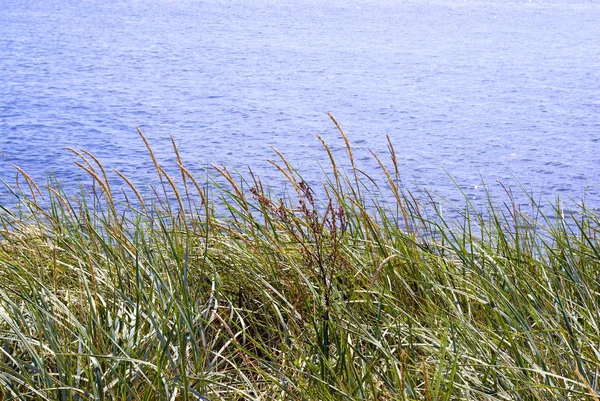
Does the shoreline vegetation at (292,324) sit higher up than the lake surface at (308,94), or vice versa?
the shoreline vegetation at (292,324)

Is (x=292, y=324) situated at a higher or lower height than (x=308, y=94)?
higher

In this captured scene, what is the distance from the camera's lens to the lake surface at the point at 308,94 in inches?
261

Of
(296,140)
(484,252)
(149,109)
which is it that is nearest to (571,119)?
(296,140)

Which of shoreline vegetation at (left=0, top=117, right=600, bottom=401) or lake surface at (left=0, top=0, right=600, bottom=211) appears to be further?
lake surface at (left=0, top=0, right=600, bottom=211)

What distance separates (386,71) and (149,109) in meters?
3.84

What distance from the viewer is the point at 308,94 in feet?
30.4

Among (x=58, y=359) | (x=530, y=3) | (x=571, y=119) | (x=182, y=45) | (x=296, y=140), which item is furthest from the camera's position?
(x=530, y=3)

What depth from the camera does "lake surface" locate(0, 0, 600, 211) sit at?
6.62 m

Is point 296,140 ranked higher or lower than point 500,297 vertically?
lower

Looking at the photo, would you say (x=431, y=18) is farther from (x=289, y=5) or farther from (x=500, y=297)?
(x=500, y=297)

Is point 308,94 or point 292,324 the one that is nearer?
point 292,324

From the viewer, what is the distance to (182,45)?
13.1 metres

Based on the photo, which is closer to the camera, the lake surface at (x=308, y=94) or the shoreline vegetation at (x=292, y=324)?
the shoreline vegetation at (x=292, y=324)

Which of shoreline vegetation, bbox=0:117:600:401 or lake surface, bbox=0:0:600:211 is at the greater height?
shoreline vegetation, bbox=0:117:600:401
